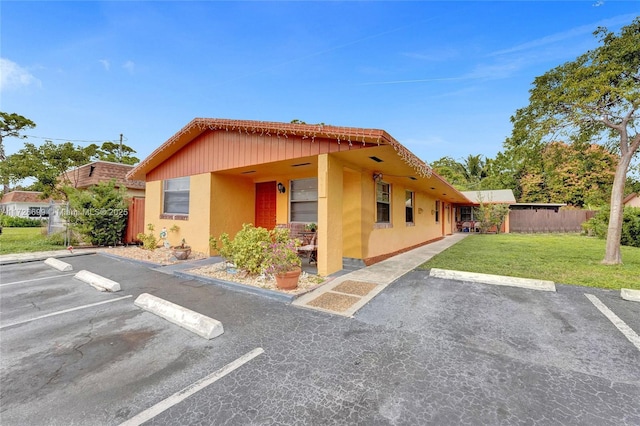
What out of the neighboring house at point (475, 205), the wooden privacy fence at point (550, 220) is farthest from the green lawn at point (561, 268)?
the wooden privacy fence at point (550, 220)

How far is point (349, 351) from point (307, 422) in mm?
1058

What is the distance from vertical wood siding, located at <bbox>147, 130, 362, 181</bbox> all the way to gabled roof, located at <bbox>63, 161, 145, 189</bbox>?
4.70m

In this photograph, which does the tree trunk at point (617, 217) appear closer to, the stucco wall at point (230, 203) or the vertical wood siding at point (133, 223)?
the stucco wall at point (230, 203)

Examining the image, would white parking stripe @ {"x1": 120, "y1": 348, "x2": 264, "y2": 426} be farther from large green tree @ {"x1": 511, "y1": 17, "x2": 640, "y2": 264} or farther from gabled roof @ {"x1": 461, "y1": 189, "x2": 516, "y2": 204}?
gabled roof @ {"x1": 461, "y1": 189, "x2": 516, "y2": 204}

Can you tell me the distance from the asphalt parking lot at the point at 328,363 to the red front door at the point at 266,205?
491 centimetres

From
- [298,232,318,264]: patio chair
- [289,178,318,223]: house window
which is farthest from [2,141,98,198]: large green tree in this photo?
[298,232,318,264]: patio chair

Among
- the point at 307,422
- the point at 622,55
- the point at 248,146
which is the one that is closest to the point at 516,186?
the point at 622,55

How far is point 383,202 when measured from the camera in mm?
8320

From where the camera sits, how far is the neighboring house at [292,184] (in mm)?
5617

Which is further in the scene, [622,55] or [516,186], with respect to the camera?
[516,186]

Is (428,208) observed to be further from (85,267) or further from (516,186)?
(516,186)

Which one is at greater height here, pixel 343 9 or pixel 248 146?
pixel 343 9

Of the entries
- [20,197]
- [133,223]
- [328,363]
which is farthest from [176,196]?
[20,197]

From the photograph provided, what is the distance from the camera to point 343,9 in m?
8.61
